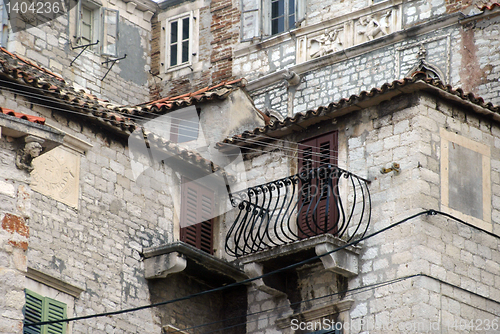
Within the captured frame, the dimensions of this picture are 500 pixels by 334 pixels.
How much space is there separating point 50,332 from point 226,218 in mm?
3996

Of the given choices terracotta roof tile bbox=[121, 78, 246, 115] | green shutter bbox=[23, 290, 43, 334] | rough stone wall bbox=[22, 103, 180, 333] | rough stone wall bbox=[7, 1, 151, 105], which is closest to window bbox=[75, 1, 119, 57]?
rough stone wall bbox=[7, 1, 151, 105]

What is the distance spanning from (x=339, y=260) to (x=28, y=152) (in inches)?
181

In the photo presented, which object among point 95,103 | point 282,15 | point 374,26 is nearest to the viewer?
point 95,103

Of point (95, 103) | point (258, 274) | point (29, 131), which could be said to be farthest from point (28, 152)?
point (258, 274)

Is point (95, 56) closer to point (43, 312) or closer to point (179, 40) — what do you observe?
point (179, 40)

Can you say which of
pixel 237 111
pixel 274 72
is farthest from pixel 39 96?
pixel 274 72

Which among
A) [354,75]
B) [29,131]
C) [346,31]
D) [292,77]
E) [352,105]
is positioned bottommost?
[29,131]

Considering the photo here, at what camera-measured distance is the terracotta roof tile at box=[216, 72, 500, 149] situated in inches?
602

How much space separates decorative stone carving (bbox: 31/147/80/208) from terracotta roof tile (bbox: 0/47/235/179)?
2.13 feet

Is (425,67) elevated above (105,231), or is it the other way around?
(425,67)

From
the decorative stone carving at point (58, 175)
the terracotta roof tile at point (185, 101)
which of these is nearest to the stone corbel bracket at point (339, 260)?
the decorative stone carving at point (58, 175)

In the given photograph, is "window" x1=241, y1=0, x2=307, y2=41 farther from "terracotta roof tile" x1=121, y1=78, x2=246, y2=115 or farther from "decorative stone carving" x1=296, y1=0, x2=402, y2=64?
"terracotta roof tile" x1=121, y1=78, x2=246, y2=115

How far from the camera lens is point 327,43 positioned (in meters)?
20.6

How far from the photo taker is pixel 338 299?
49.6 feet
